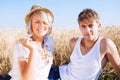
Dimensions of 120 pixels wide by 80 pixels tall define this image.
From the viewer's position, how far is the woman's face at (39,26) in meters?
3.59

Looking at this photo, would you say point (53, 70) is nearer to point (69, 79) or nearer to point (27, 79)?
point (69, 79)

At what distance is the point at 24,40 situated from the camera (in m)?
3.38

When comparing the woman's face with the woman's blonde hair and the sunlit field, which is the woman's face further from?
the sunlit field

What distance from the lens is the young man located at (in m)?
3.47

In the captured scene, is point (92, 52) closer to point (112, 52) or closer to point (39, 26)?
point (112, 52)

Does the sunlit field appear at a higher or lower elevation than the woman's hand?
lower

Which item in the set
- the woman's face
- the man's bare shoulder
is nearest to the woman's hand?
the woman's face

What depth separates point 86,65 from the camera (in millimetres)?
3525

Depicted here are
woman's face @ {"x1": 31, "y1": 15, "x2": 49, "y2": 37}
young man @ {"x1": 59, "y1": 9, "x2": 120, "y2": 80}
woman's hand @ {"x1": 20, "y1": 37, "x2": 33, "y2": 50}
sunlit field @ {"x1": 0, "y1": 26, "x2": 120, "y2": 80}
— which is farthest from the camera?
sunlit field @ {"x1": 0, "y1": 26, "x2": 120, "y2": 80}

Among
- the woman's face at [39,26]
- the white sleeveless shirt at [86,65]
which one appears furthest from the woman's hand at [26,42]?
the white sleeveless shirt at [86,65]

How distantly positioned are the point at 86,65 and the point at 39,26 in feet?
2.06

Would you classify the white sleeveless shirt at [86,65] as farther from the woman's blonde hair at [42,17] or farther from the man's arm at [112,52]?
the woman's blonde hair at [42,17]

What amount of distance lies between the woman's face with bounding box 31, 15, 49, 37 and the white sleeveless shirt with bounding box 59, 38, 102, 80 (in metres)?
0.39

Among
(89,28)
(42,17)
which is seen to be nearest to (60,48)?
(42,17)
